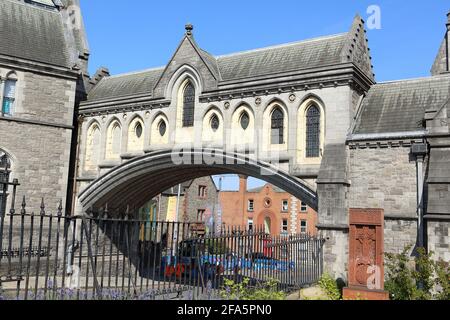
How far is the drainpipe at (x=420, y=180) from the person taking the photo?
12.8 m

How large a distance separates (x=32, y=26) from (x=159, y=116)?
25.1ft

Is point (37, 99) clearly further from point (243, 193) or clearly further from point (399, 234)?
point (243, 193)

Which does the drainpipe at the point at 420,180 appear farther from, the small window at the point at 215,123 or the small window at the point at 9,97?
the small window at the point at 9,97

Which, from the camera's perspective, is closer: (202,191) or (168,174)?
(168,174)

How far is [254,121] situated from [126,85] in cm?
821

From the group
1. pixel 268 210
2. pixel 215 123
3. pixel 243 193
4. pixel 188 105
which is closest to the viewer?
pixel 215 123

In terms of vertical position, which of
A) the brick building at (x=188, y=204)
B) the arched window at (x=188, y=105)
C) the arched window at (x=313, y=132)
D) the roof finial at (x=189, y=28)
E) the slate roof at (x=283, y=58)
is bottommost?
the brick building at (x=188, y=204)

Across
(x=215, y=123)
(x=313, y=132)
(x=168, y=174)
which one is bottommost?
(x=168, y=174)

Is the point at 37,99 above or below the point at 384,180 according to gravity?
above

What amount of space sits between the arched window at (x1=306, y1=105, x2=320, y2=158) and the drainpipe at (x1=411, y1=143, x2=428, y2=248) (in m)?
3.28

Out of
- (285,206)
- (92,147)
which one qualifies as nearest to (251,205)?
(285,206)

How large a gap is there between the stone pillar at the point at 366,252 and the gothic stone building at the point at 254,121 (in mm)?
2132

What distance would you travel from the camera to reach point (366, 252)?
10.6 meters

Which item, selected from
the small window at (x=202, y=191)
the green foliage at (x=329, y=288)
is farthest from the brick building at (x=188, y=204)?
the green foliage at (x=329, y=288)
